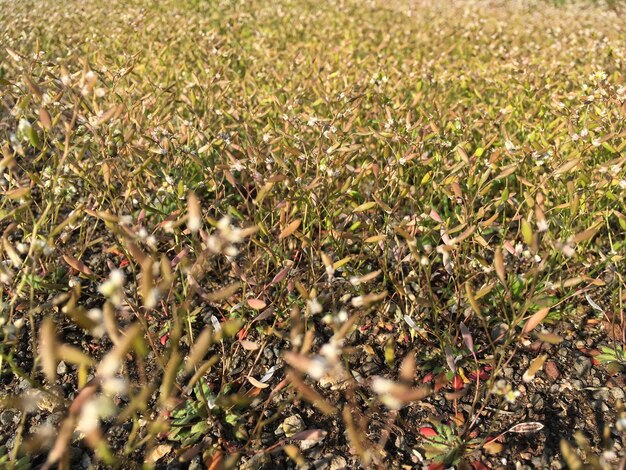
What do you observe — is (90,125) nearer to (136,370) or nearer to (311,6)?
(136,370)

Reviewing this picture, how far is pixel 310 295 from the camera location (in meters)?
1.65

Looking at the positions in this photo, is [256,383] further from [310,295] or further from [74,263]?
[74,263]

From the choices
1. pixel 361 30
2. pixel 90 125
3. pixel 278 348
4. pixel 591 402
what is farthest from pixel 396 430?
pixel 361 30

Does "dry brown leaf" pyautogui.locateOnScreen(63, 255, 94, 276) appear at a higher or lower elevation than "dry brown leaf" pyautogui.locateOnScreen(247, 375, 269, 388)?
higher

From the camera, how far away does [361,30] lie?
5.48 metres

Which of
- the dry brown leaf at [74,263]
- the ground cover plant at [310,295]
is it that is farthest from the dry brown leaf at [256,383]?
the dry brown leaf at [74,263]

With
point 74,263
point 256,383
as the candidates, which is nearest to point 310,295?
point 256,383

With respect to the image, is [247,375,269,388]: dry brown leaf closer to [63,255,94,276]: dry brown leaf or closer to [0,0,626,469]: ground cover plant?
[0,0,626,469]: ground cover plant

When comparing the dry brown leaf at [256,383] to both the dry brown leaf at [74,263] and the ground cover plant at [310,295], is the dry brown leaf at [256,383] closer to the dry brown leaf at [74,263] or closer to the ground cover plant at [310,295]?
the ground cover plant at [310,295]

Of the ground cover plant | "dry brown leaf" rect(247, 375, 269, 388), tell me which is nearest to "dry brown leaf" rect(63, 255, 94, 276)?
the ground cover plant

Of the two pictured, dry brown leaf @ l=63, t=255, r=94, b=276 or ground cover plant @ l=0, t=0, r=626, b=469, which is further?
dry brown leaf @ l=63, t=255, r=94, b=276

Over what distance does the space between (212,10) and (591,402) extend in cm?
658

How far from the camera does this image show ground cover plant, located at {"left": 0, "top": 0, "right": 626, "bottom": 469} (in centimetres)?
139

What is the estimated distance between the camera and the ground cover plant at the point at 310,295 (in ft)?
4.56
